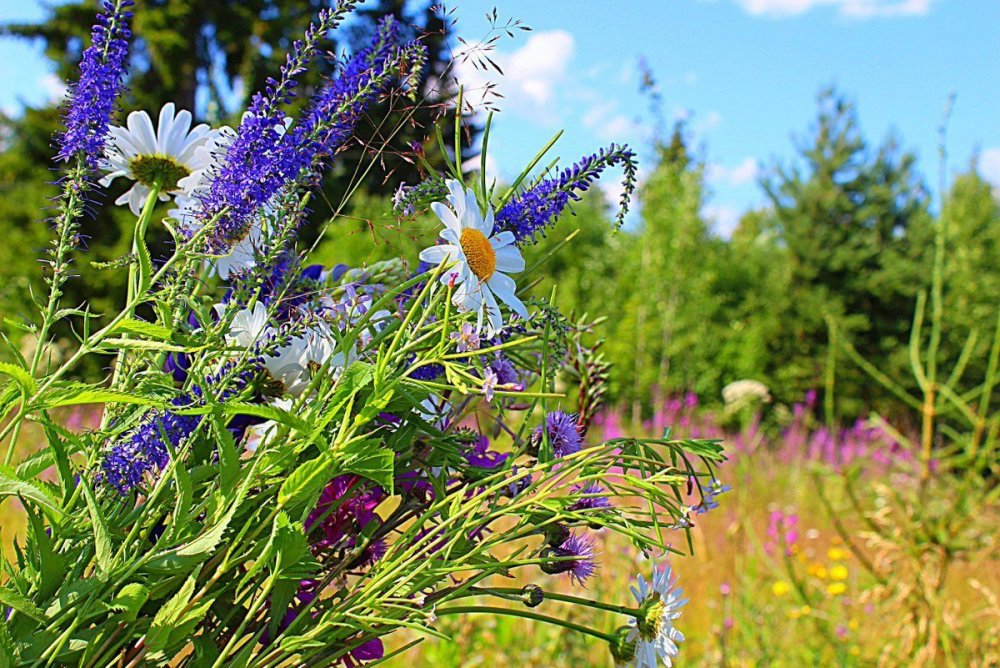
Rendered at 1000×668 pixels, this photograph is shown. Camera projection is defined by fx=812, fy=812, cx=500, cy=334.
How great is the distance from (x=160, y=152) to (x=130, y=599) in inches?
14.1

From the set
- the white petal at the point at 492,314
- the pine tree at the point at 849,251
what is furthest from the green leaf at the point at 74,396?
the pine tree at the point at 849,251

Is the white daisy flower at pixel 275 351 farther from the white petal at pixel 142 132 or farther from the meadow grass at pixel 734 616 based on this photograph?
the meadow grass at pixel 734 616

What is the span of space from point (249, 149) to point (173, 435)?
0.20 m

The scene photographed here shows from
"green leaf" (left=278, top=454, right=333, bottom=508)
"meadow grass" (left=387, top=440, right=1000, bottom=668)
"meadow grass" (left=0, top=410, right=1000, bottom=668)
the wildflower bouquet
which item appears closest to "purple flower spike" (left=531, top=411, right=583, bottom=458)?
the wildflower bouquet

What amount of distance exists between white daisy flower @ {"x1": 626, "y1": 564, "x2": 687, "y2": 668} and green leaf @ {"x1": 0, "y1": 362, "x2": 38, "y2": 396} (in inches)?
16.0

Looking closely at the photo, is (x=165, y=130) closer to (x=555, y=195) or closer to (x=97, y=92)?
(x=97, y=92)

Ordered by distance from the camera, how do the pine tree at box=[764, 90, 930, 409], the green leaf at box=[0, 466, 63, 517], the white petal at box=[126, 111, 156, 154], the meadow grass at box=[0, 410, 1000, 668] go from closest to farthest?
1. the green leaf at box=[0, 466, 63, 517]
2. the white petal at box=[126, 111, 156, 154]
3. the meadow grass at box=[0, 410, 1000, 668]
4. the pine tree at box=[764, 90, 930, 409]

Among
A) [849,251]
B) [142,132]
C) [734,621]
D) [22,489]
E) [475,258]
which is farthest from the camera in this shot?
[849,251]

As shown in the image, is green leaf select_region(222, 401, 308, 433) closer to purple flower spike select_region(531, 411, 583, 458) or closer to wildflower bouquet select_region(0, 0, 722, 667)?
wildflower bouquet select_region(0, 0, 722, 667)

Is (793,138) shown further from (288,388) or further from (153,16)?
(288,388)

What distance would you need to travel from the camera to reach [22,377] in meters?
0.44

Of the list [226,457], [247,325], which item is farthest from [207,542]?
[247,325]

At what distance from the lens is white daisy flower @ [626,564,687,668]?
0.59m

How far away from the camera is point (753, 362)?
9914 millimetres
